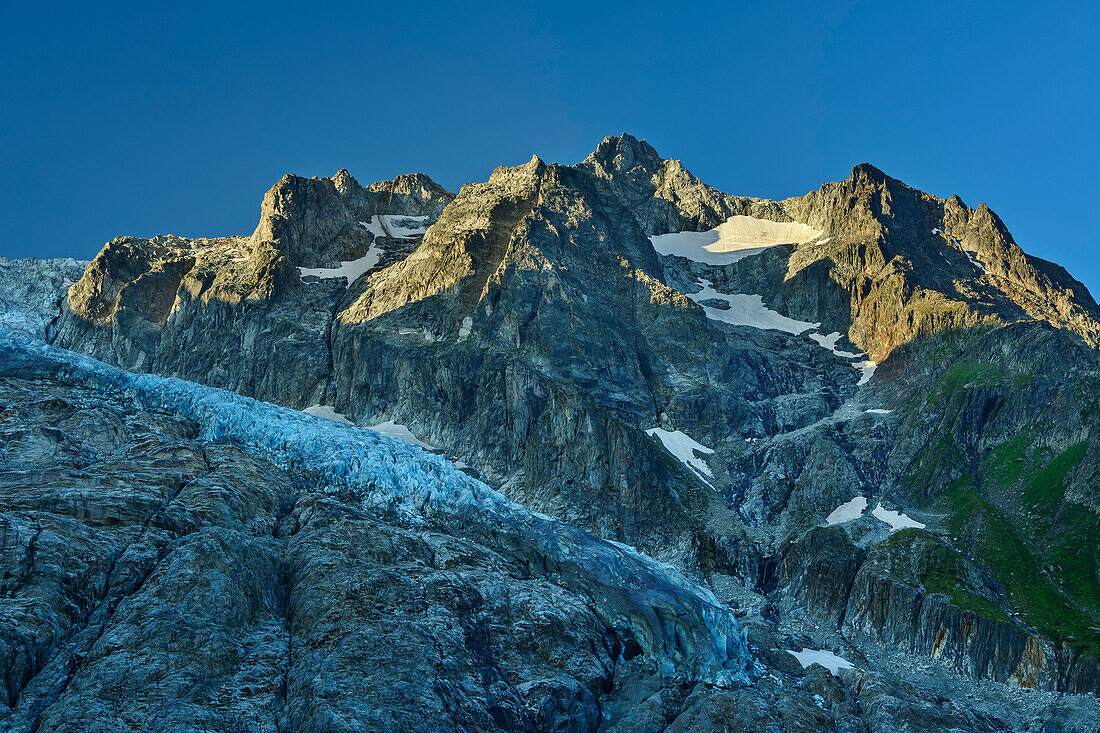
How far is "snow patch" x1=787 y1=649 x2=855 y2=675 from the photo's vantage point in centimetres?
9658

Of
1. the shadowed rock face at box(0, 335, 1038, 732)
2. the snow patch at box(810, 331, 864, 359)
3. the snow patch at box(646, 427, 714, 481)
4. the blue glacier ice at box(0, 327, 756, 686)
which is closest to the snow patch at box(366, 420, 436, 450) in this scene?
the snow patch at box(646, 427, 714, 481)

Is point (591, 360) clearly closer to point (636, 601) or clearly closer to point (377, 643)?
point (636, 601)

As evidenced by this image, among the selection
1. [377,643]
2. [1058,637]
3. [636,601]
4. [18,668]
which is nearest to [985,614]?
[1058,637]

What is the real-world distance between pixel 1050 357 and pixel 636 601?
116 metres

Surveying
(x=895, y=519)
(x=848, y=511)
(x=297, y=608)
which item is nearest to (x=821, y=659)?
(x=895, y=519)

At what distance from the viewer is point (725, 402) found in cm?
16462

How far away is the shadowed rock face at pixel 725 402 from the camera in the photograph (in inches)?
4353

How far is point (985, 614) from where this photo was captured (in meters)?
102

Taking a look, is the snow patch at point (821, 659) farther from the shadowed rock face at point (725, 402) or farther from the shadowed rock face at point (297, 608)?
the shadowed rock face at point (297, 608)

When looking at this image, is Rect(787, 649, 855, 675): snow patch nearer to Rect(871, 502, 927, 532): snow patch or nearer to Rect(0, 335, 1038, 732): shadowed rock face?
Rect(0, 335, 1038, 732): shadowed rock face

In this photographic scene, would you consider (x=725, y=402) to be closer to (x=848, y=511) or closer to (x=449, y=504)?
(x=848, y=511)

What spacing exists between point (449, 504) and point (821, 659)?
51.6 m

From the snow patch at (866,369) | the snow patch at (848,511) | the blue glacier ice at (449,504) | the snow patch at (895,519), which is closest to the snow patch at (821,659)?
the snow patch at (895,519)

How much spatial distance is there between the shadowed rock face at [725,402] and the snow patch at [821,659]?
136 inches
